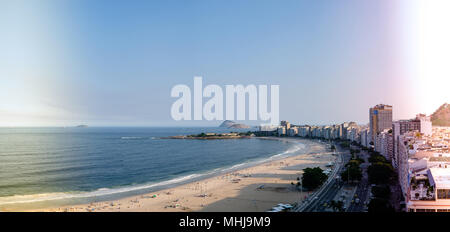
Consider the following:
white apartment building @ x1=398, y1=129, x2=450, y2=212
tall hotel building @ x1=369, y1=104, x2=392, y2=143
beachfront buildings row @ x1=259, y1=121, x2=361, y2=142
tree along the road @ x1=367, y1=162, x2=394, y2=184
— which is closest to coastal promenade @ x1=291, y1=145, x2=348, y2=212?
tree along the road @ x1=367, y1=162, x2=394, y2=184

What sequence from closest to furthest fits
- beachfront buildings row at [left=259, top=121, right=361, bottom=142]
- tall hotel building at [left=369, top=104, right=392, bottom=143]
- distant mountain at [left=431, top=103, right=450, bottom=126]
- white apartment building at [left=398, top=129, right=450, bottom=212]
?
white apartment building at [left=398, top=129, right=450, bottom=212], distant mountain at [left=431, top=103, right=450, bottom=126], tall hotel building at [left=369, top=104, right=392, bottom=143], beachfront buildings row at [left=259, top=121, right=361, bottom=142]

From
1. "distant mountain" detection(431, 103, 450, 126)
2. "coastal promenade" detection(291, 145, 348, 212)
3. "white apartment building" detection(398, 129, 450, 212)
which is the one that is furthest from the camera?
"distant mountain" detection(431, 103, 450, 126)

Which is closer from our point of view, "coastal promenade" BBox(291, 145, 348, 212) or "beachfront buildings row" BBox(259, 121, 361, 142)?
"coastal promenade" BBox(291, 145, 348, 212)

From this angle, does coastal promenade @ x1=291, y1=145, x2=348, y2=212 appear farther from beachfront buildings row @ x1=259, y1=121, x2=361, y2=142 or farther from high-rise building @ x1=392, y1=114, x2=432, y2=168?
beachfront buildings row @ x1=259, y1=121, x2=361, y2=142

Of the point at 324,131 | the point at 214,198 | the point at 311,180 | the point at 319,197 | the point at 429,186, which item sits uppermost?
the point at 429,186

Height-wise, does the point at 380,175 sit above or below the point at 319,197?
above

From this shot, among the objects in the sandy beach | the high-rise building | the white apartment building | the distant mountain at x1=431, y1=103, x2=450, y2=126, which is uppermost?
the distant mountain at x1=431, y1=103, x2=450, y2=126

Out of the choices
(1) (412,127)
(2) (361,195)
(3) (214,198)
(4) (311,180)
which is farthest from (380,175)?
(1) (412,127)

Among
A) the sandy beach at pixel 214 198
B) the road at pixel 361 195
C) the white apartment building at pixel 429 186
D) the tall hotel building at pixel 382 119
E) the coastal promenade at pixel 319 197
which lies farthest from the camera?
the tall hotel building at pixel 382 119

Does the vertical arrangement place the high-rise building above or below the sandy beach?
above

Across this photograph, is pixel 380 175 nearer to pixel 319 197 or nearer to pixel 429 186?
pixel 319 197

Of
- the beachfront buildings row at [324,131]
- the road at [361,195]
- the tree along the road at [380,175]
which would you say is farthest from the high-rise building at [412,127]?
the beachfront buildings row at [324,131]

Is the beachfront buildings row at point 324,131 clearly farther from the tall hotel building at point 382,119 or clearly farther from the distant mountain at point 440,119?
the distant mountain at point 440,119
